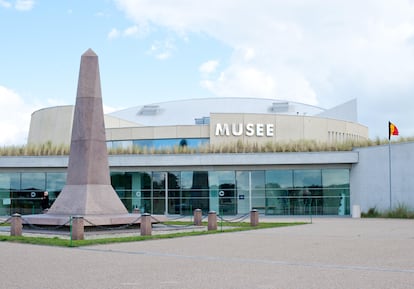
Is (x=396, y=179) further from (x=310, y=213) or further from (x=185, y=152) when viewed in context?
(x=185, y=152)

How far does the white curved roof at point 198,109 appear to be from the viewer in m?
58.5

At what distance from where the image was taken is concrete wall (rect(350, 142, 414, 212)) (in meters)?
34.0

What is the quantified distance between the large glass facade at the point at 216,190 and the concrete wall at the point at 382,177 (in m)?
1.47

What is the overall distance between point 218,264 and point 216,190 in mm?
26915

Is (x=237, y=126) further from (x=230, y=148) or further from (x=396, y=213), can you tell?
(x=396, y=213)

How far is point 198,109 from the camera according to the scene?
62.5 metres

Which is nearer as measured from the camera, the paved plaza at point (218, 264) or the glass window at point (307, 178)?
the paved plaza at point (218, 264)

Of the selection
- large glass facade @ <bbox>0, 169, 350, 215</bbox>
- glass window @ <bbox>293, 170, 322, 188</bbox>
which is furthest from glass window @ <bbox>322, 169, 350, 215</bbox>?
glass window @ <bbox>293, 170, 322, 188</bbox>

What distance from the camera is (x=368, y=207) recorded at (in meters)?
36.3

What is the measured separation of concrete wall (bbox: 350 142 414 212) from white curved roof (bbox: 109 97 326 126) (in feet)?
67.1

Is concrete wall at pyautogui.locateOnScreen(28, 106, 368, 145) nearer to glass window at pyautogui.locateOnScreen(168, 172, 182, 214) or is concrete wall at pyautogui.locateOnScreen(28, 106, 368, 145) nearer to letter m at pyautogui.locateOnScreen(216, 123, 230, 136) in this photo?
letter m at pyautogui.locateOnScreen(216, 123, 230, 136)

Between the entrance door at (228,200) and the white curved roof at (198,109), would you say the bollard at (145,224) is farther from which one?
the white curved roof at (198,109)

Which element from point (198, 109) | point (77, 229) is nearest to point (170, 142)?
point (198, 109)

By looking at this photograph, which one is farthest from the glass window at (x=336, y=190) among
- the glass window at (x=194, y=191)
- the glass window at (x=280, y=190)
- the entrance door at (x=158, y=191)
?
the entrance door at (x=158, y=191)
